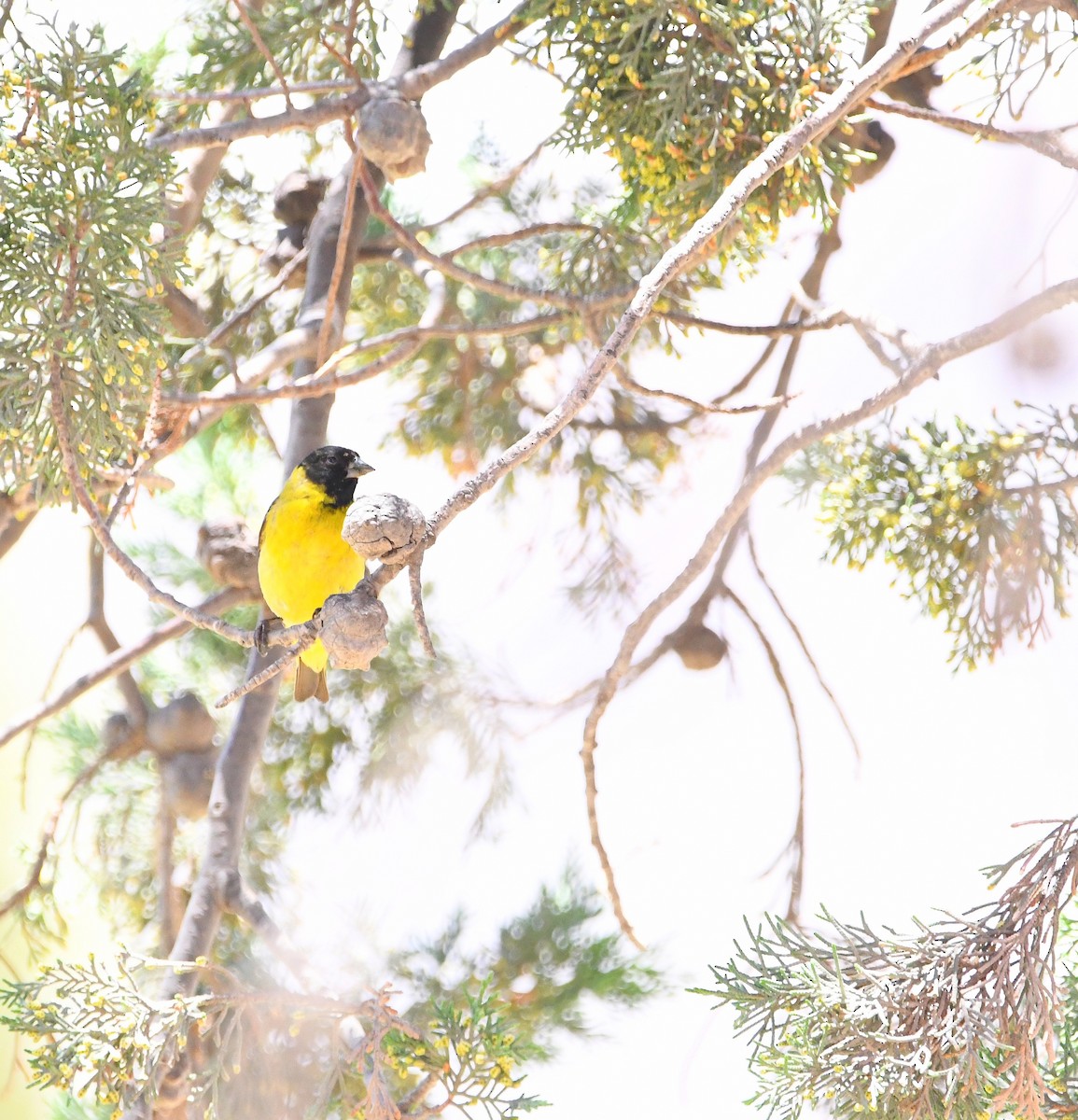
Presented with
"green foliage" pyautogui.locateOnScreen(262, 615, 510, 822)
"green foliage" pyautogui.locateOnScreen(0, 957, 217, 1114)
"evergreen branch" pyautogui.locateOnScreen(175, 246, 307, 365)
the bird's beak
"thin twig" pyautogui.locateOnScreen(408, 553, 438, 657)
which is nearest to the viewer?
"thin twig" pyautogui.locateOnScreen(408, 553, 438, 657)

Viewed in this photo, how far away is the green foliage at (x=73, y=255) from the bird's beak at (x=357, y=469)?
0.32 meters

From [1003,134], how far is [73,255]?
544 mm

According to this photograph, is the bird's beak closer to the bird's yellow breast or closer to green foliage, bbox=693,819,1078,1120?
the bird's yellow breast

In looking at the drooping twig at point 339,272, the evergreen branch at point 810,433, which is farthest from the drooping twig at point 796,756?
the drooping twig at point 339,272

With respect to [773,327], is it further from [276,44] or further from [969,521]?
[276,44]

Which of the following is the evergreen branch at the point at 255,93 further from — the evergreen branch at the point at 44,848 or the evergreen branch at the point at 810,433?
the evergreen branch at the point at 44,848

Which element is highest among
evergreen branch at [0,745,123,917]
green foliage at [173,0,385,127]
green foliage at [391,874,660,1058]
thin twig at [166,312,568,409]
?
green foliage at [173,0,385,127]

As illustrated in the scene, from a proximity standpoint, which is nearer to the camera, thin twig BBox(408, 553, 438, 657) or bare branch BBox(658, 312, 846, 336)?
thin twig BBox(408, 553, 438, 657)

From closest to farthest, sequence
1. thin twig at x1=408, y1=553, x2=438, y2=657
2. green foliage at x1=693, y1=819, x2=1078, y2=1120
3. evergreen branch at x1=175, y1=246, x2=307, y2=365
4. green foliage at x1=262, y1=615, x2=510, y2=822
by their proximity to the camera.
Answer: thin twig at x1=408, y1=553, x2=438, y2=657 → green foliage at x1=693, y1=819, x2=1078, y2=1120 → evergreen branch at x1=175, y1=246, x2=307, y2=365 → green foliage at x1=262, y1=615, x2=510, y2=822

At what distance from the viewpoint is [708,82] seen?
78 cm

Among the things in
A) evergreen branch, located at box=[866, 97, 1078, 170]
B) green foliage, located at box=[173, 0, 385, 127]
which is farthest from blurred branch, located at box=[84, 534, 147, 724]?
evergreen branch, located at box=[866, 97, 1078, 170]

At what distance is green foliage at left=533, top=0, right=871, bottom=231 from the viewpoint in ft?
2.51

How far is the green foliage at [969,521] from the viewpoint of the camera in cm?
91

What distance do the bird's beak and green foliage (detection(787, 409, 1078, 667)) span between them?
381mm
